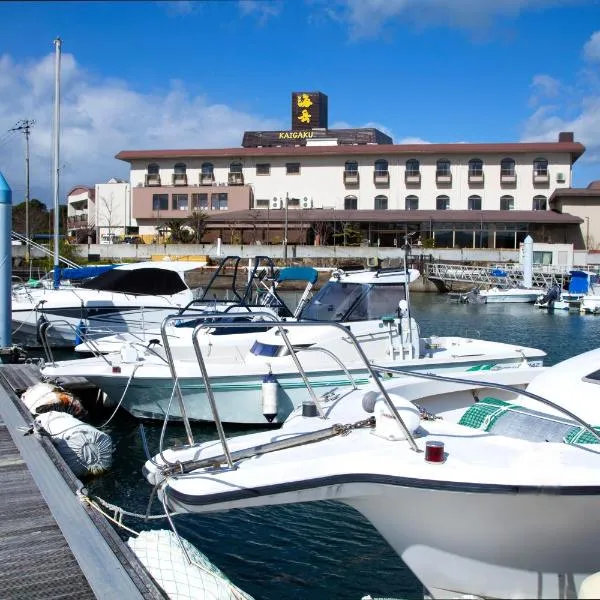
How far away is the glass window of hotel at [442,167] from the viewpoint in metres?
61.7

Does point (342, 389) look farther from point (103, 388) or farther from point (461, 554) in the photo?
point (103, 388)

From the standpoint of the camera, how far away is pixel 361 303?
12930 mm

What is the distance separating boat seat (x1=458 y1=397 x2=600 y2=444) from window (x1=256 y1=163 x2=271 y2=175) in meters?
59.8

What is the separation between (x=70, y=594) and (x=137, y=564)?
0.57 metres

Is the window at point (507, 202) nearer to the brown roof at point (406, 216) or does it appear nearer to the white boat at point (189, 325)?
the brown roof at point (406, 216)

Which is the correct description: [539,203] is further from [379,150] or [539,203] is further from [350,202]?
[350,202]

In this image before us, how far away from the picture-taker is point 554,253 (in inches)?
2066

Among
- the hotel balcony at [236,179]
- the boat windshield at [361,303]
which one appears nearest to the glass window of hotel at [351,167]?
the hotel balcony at [236,179]

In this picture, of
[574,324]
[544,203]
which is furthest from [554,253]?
[574,324]

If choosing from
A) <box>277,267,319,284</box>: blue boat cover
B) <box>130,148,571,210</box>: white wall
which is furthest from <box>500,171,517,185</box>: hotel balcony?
<box>277,267,319,284</box>: blue boat cover

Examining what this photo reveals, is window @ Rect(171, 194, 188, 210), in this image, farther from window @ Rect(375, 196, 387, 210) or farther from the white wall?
window @ Rect(375, 196, 387, 210)

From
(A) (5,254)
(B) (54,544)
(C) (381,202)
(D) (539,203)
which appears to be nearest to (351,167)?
(C) (381,202)

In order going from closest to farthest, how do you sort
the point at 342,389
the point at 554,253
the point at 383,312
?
the point at 342,389 < the point at 383,312 < the point at 554,253

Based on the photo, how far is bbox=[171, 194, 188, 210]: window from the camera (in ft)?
215
